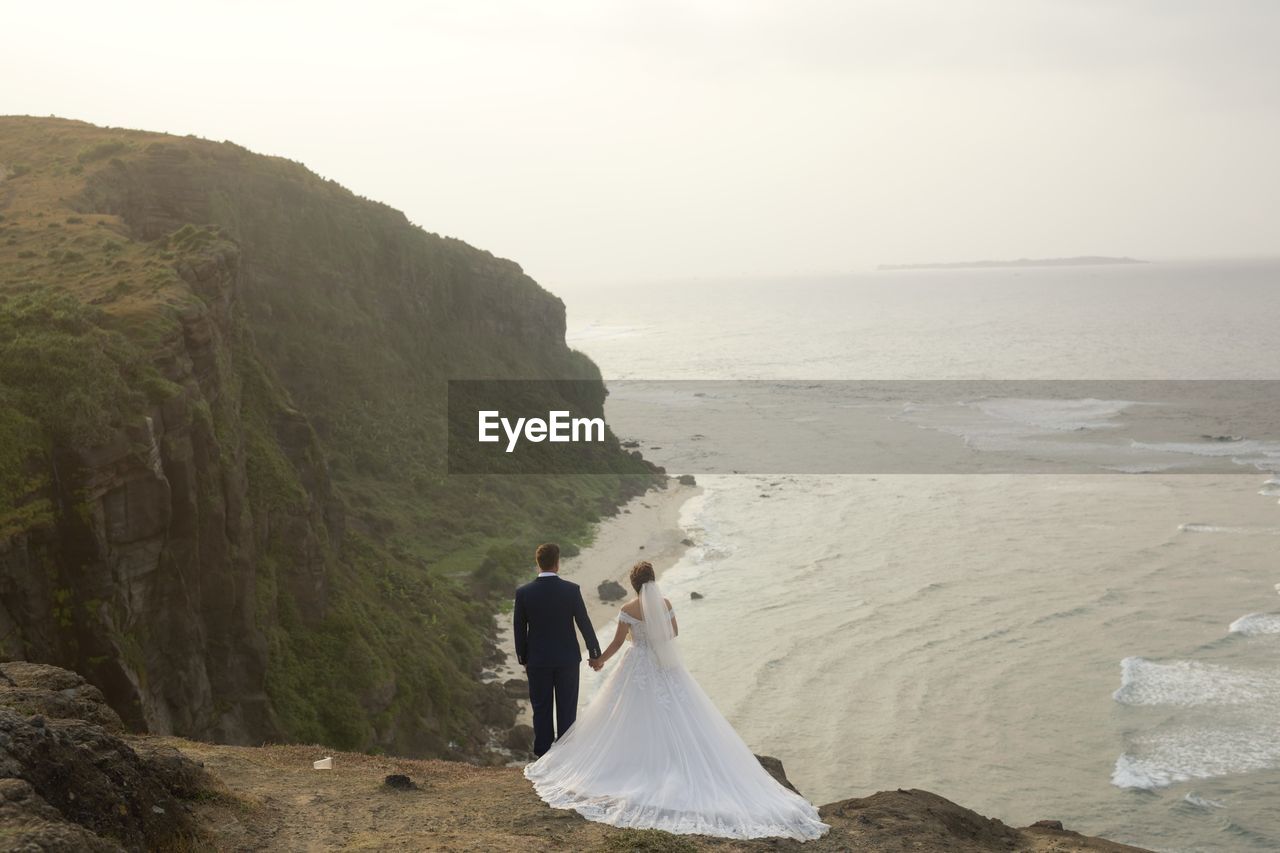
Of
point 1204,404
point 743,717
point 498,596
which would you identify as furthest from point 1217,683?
point 1204,404

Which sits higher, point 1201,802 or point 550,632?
point 550,632

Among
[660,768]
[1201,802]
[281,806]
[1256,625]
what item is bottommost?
[1201,802]

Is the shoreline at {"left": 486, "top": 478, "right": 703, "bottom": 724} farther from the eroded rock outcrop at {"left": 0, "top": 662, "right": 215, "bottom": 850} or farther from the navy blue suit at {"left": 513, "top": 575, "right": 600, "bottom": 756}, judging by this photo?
the eroded rock outcrop at {"left": 0, "top": 662, "right": 215, "bottom": 850}

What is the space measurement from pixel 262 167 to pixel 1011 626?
4312cm

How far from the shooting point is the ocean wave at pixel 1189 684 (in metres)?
32.3

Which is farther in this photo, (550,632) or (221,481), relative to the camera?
(221,481)

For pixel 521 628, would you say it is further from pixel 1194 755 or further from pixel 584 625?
pixel 1194 755

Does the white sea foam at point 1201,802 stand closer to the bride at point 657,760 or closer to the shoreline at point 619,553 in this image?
the shoreline at point 619,553

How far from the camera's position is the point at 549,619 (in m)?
11.6

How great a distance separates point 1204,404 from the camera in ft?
329

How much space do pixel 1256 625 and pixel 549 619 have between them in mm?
35821

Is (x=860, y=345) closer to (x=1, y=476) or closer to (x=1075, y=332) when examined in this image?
(x=1075, y=332)

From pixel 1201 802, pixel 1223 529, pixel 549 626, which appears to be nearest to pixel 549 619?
pixel 549 626

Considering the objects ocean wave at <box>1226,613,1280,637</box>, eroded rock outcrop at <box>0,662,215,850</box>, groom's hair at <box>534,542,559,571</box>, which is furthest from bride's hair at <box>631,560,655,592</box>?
ocean wave at <box>1226,613,1280,637</box>
